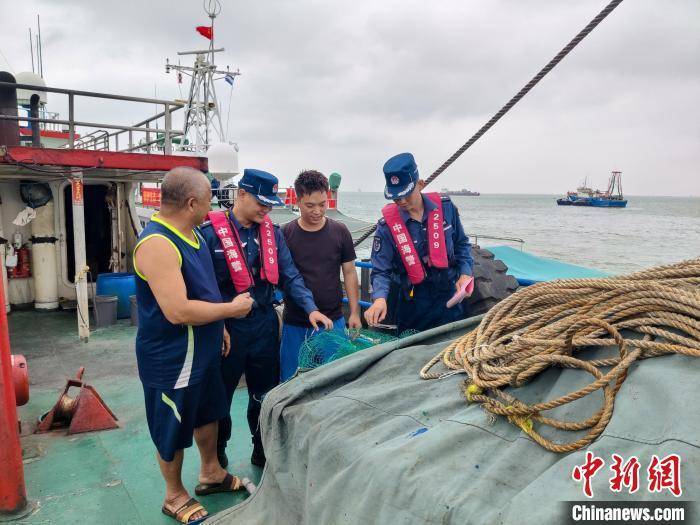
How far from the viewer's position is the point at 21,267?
8.38 m

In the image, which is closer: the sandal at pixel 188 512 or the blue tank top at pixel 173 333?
the blue tank top at pixel 173 333

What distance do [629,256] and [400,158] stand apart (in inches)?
1093

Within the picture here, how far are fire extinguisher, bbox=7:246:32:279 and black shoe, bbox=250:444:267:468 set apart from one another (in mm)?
6755

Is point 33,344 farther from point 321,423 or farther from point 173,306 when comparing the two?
point 321,423

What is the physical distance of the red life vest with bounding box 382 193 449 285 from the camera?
3.29 meters

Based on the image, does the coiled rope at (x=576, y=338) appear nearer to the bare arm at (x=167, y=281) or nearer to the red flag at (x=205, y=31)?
the bare arm at (x=167, y=281)

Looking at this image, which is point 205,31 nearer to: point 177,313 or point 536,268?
point 536,268

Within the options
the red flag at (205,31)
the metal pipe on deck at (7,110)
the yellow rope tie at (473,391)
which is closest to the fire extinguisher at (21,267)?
the metal pipe on deck at (7,110)

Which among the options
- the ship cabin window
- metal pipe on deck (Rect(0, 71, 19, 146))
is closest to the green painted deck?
metal pipe on deck (Rect(0, 71, 19, 146))

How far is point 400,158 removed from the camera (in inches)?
127

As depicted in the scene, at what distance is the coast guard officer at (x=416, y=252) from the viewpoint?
3.28m

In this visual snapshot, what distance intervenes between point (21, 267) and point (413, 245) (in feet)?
24.7

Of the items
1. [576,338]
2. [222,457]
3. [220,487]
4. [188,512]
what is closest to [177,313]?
[188,512]

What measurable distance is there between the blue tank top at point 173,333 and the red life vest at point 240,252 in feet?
1.27
